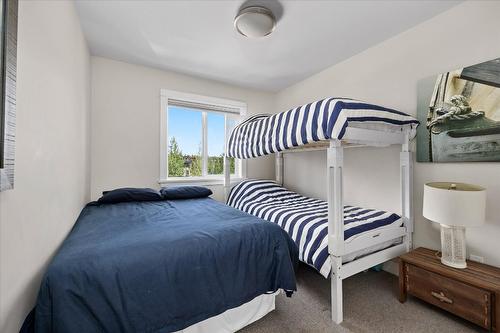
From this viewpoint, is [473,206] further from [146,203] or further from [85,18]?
[85,18]

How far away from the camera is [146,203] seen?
7.99 feet

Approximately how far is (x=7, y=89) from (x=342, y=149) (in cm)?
181

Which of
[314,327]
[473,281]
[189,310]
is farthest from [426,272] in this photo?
[189,310]

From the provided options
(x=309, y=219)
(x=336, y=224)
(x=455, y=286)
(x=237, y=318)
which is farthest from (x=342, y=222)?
(x=237, y=318)

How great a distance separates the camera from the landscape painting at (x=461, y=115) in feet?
5.42

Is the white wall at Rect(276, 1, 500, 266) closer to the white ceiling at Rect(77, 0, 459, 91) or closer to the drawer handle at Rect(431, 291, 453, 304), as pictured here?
the white ceiling at Rect(77, 0, 459, 91)

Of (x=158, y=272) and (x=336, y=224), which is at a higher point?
(x=336, y=224)

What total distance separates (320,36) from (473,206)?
1968 mm

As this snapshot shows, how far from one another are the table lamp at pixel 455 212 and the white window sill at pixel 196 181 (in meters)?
2.55

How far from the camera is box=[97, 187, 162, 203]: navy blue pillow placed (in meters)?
2.37

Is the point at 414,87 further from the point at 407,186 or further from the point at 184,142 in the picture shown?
the point at 184,142

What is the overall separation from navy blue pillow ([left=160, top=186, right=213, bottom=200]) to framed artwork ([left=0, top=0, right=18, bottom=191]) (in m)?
1.85

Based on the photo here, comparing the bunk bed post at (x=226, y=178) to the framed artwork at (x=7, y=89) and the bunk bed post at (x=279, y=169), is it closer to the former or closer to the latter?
the bunk bed post at (x=279, y=169)

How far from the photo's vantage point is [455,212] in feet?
4.95
